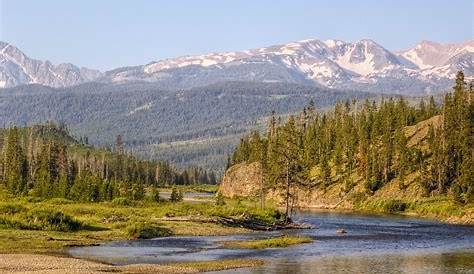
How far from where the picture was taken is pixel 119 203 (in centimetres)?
15025

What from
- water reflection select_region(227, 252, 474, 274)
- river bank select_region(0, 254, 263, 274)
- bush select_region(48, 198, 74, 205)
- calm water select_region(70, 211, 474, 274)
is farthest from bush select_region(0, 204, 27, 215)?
water reflection select_region(227, 252, 474, 274)

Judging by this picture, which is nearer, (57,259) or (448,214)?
(57,259)

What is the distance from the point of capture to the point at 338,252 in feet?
300

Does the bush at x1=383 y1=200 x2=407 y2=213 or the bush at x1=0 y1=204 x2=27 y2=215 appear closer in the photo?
the bush at x1=0 y1=204 x2=27 y2=215

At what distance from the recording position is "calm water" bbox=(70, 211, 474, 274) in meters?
77.4

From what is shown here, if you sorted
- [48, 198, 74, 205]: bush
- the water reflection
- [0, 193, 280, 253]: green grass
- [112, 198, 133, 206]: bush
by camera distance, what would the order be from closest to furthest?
the water reflection, [0, 193, 280, 253]: green grass, [48, 198, 74, 205]: bush, [112, 198, 133, 206]: bush

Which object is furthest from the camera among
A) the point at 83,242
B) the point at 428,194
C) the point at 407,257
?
the point at 428,194

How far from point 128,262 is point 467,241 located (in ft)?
170

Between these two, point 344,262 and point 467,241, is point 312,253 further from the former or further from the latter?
point 467,241

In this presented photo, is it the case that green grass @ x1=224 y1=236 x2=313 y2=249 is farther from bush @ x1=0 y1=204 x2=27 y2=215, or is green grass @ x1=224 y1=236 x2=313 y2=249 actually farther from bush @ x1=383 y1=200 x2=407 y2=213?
bush @ x1=383 y1=200 x2=407 y2=213

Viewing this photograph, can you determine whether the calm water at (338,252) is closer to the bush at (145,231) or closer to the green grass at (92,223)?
the bush at (145,231)

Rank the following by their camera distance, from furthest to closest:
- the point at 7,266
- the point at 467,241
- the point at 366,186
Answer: the point at 366,186 → the point at 467,241 → the point at 7,266

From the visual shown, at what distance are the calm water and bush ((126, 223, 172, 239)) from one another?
2.99 m

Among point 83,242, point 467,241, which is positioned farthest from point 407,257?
point 83,242
